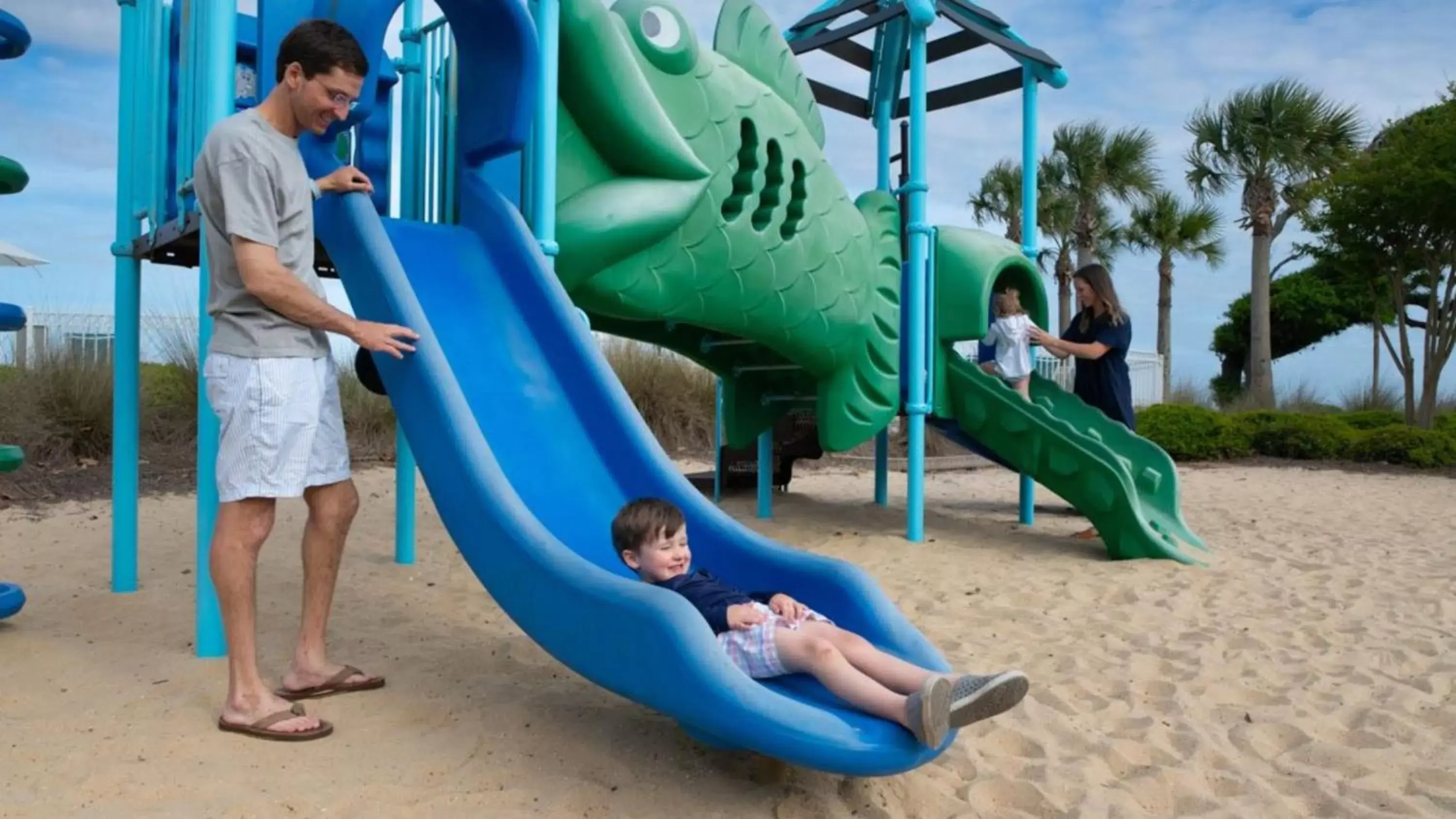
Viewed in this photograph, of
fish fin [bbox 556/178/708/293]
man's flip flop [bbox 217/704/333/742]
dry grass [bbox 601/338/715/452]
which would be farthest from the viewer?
dry grass [bbox 601/338/715/452]

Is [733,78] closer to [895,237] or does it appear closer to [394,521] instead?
[895,237]

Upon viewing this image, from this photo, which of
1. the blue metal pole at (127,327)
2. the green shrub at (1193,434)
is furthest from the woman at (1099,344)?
the green shrub at (1193,434)

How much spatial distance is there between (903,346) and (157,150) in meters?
4.67

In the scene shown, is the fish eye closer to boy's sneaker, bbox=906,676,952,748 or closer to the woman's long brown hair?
the woman's long brown hair

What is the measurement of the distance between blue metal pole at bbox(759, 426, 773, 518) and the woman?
2.15 metres

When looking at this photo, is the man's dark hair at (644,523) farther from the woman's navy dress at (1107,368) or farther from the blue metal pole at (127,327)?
the woman's navy dress at (1107,368)

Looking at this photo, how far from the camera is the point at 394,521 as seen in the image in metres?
A: 7.45

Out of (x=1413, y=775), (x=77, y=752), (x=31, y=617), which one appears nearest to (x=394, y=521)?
(x=31, y=617)

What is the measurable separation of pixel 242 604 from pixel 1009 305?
6.04 meters

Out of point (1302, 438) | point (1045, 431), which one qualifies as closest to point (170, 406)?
point (1045, 431)

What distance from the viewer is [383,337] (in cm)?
298

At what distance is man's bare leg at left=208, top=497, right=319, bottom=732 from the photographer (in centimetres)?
279

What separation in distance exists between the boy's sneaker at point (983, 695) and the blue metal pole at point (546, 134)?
264 centimetres

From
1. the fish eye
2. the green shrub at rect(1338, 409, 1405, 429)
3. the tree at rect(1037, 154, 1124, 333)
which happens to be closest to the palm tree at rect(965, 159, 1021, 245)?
Answer: the tree at rect(1037, 154, 1124, 333)
